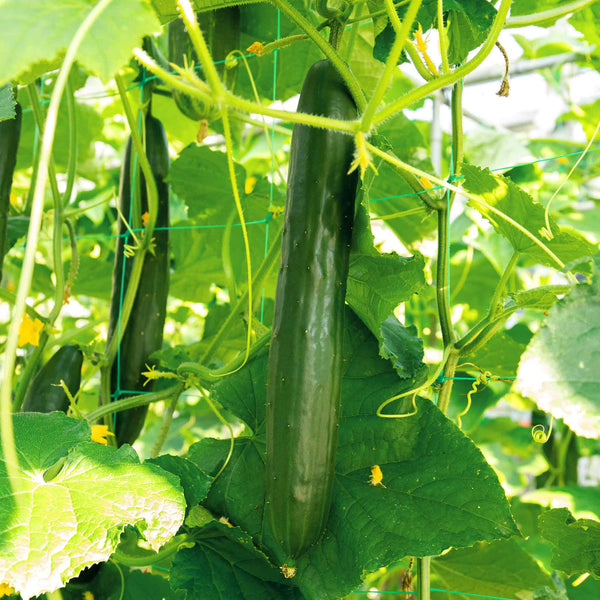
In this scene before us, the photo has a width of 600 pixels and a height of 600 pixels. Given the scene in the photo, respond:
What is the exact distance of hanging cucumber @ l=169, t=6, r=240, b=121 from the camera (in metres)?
1.08

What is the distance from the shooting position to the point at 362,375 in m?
0.84

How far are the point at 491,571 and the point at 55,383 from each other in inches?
28.0

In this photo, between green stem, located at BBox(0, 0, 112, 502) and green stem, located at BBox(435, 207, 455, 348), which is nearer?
green stem, located at BBox(0, 0, 112, 502)

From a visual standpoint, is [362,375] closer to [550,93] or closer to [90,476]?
[90,476]

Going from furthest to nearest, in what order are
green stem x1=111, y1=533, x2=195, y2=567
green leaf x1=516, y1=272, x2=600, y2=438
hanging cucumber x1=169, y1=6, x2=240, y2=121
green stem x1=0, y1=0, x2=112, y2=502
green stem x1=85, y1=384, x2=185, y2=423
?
hanging cucumber x1=169, y1=6, x2=240, y2=121 → green stem x1=85, y1=384, x2=185, y2=423 → green stem x1=111, y1=533, x2=195, y2=567 → green leaf x1=516, y1=272, x2=600, y2=438 → green stem x1=0, y1=0, x2=112, y2=502

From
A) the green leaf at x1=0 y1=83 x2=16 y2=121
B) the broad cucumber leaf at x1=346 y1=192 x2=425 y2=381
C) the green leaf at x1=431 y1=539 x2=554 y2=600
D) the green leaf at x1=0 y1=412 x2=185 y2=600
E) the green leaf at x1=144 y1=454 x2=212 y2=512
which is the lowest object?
the green leaf at x1=431 y1=539 x2=554 y2=600

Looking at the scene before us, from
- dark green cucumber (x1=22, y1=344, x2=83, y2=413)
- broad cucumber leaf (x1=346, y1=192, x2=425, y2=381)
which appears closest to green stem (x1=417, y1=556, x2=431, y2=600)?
broad cucumber leaf (x1=346, y1=192, x2=425, y2=381)

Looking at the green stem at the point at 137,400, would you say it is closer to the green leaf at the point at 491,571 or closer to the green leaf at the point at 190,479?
the green leaf at the point at 190,479

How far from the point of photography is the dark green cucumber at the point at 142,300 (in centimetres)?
112

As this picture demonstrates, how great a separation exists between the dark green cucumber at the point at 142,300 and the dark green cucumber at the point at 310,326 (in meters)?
0.45

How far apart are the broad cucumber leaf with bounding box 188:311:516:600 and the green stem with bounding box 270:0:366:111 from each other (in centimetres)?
27

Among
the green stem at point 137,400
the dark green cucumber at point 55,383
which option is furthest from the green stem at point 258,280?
the dark green cucumber at point 55,383

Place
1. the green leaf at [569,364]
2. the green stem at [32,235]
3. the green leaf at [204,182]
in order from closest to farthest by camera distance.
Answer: the green stem at [32,235] → the green leaf at [569,364] → the green leaf at [204,182]

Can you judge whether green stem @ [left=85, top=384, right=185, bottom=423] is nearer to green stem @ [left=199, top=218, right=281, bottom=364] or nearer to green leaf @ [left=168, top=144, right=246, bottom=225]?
green stem @ [left=199, top=218, right=281, bottom=364]
